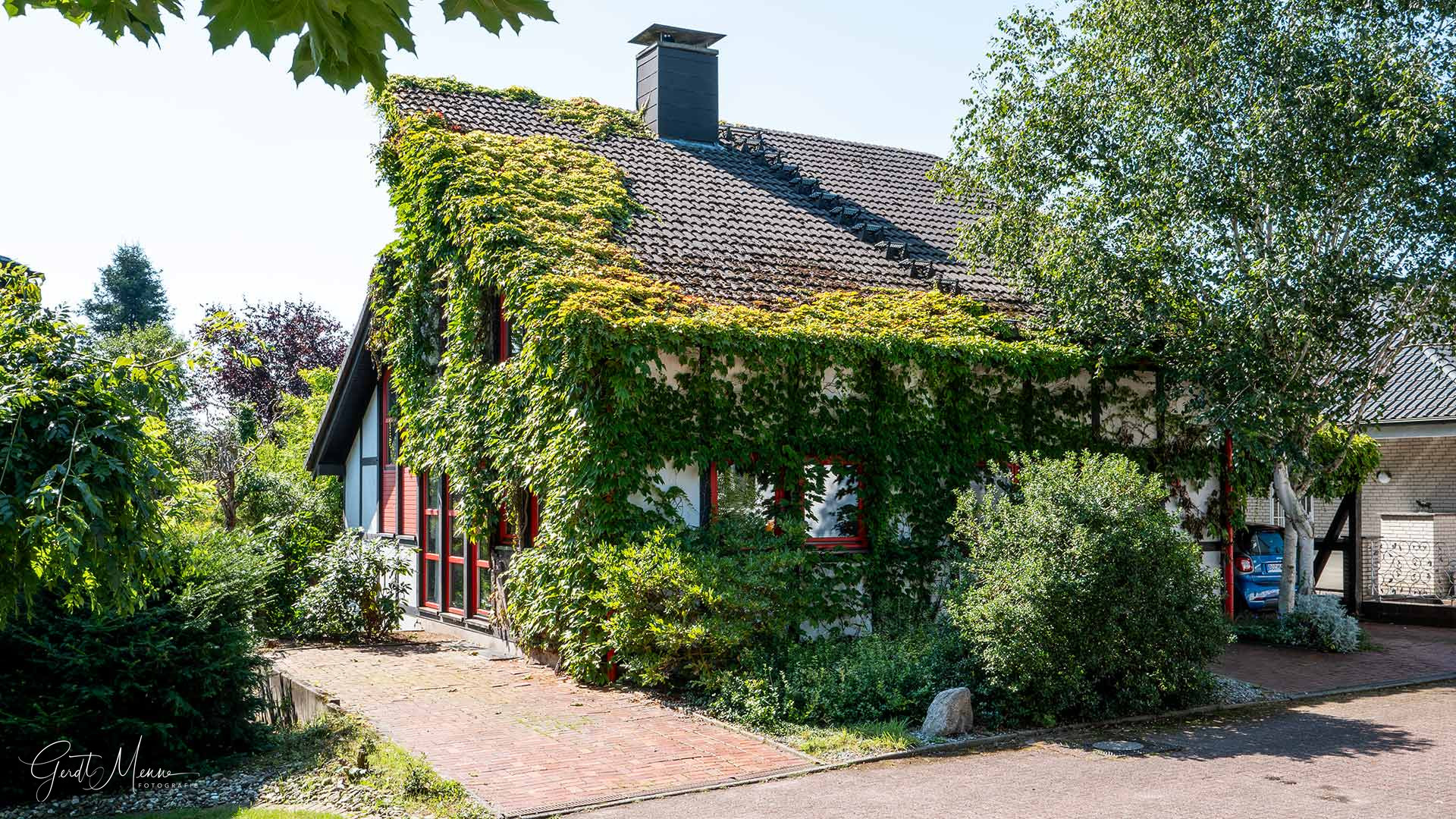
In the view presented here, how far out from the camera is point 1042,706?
31.5 ft

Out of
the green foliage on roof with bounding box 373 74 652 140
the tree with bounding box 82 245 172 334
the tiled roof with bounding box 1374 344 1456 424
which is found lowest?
the tiled roof with bounding box 1374 344 1456 424

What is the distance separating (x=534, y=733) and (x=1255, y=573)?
1107cm

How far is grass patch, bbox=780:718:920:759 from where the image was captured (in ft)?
28.0

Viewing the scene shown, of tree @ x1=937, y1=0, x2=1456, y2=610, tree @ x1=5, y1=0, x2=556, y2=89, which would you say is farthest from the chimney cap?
tree @ x1=5, y1=0, x2=556, y2=89

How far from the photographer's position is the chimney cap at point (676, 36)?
59.8 ft

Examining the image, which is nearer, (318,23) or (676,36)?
(318,23)

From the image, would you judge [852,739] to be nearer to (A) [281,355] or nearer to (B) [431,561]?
(B) [431,561]

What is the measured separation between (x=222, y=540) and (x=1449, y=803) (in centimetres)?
930

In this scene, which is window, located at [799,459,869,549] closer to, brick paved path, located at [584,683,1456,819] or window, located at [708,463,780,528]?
window, located at [708,463,780,528]

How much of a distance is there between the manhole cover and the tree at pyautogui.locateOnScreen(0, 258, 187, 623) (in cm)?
666

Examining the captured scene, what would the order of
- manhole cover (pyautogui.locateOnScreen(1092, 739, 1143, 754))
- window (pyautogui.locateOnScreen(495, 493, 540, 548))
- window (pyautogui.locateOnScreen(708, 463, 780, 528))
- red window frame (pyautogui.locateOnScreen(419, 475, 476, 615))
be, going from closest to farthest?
manhole cover (pyautogui.locateOnScreen(1092, 739, 1143, 754)), window (pyautogui.locateOnScreen(708, 463, 780, 528)), window (pyautogui.locateOnScreen(495, 493, 540, 548)), red window frame (pyautogui.locateOnScreen(419, 475, 476, 615))

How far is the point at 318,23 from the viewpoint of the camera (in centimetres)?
386

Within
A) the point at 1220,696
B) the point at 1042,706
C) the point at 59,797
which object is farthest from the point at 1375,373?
the point at 59,797

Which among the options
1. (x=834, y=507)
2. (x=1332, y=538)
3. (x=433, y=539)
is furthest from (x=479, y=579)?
(x=1332, y=538)
